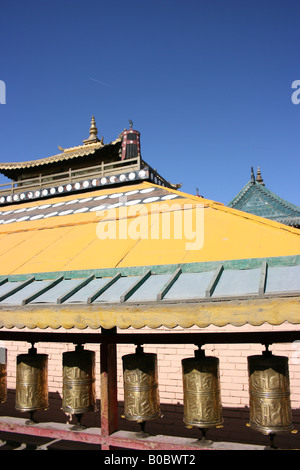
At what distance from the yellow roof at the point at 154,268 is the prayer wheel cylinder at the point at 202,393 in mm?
814

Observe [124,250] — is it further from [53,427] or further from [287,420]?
[287,420]

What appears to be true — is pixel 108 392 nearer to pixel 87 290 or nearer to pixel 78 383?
pixel 78 383

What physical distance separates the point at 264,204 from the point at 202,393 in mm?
14098

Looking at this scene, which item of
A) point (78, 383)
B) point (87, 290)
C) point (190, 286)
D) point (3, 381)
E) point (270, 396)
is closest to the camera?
point (190, 286)

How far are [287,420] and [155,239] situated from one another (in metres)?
2.03

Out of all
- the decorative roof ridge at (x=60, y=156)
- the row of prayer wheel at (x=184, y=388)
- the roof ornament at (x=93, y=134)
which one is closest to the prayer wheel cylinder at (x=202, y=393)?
the row of prayer wheel at (x=184, y=388)

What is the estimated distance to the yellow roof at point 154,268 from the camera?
244cm

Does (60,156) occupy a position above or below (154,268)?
above

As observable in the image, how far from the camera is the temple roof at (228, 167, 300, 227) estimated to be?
48.9ft

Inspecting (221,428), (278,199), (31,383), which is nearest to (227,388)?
(221,428)

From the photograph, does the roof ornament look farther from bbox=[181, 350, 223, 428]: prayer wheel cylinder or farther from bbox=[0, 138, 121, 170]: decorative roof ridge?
bbox=[181, 350, 223, 428]: prayer wheel cylinder

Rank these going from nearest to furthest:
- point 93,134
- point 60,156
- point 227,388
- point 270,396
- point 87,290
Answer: point 270,396 < point 87,290 < point 227,388 < point 60,156 < point 93,134

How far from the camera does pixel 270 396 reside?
2.83 m

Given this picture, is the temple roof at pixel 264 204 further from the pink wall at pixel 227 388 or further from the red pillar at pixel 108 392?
the red pillar at pixel 108 392
